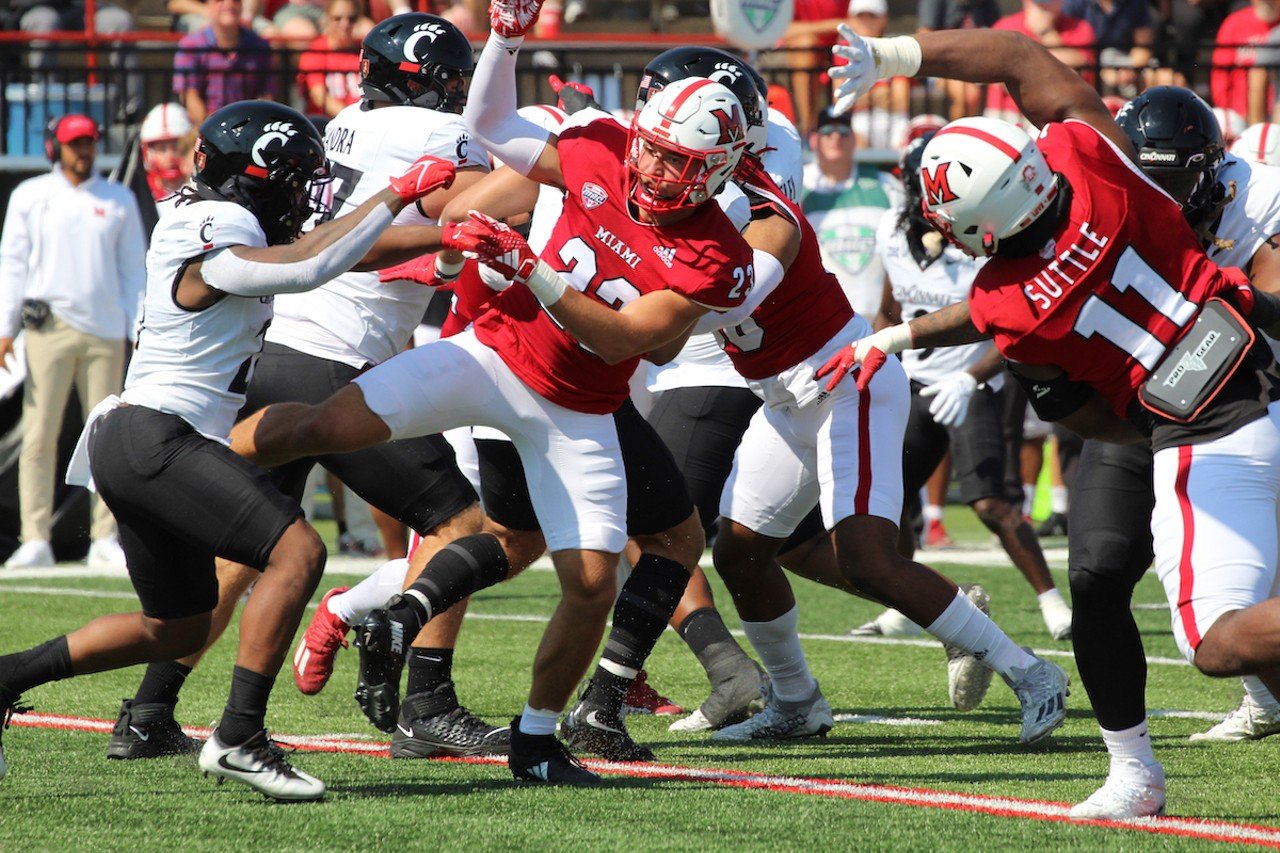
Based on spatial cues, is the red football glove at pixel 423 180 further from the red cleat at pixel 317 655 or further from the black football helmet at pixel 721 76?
the red cleat at pixel 317 655

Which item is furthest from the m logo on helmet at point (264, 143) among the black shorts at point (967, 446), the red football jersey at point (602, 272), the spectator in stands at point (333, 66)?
the spectator in stands at point (333, 66)

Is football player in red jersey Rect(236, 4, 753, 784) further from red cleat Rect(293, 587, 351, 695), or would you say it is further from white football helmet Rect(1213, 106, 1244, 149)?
white football helmet Rect(1213, 106, 1244, 149)

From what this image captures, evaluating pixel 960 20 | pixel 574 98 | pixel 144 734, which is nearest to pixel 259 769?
pixel 144 734

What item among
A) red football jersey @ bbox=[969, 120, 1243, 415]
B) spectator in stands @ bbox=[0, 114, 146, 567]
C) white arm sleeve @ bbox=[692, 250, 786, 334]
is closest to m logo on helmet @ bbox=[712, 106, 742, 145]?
white arm sleeve @ bbox=[692, 250, 786, 334]

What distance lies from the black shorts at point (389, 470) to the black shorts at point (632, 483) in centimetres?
11

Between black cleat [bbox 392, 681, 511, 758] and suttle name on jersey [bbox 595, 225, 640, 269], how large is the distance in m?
1.37

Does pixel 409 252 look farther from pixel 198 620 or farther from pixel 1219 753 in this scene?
pixel 1219 753

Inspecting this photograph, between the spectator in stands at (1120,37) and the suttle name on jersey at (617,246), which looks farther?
the spectator in stands at (1120,37)

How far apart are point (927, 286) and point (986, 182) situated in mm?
4178

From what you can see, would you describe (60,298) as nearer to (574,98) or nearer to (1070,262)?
(574,98)

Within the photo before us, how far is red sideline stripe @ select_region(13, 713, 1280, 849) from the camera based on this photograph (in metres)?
4.13

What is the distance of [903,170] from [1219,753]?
358cm

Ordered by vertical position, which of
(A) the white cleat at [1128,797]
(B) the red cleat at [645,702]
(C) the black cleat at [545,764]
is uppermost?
(A) the white cleat at [1128,797]

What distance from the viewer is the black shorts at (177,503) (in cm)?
438
